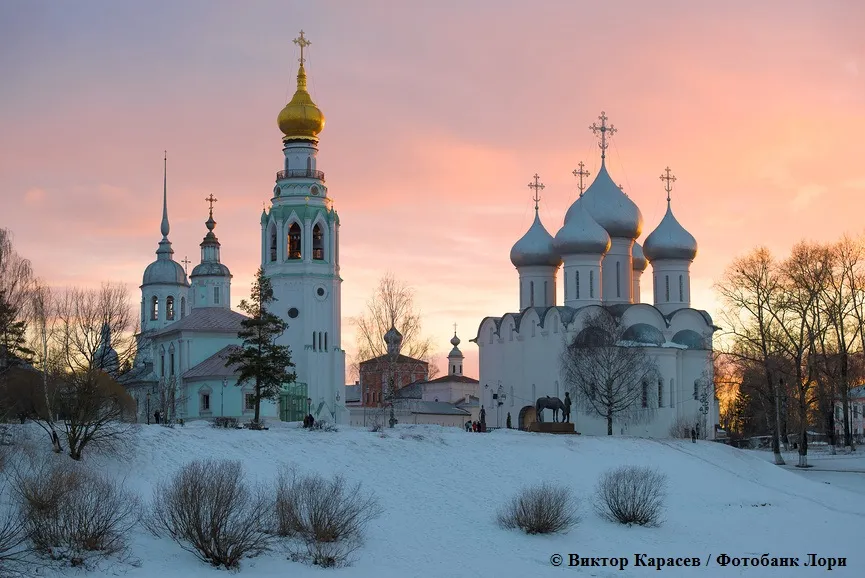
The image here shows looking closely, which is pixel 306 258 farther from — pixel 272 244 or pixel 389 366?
pixel 389 366

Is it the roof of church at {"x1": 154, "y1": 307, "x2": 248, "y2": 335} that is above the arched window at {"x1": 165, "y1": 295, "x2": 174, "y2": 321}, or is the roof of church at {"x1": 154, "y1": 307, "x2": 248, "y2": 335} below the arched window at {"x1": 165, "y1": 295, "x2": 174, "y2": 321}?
below

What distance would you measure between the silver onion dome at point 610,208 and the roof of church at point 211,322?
1702 centimetres

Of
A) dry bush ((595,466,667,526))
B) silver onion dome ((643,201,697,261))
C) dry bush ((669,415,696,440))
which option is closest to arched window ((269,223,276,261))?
silver onion dome ((643,201,697,261))

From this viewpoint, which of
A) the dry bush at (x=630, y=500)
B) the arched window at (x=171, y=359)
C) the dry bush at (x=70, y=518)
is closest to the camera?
the dry bush at (x=70, y=518)

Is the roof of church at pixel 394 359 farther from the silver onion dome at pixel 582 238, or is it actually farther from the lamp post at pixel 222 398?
the silver onion dome at pixel 582 238

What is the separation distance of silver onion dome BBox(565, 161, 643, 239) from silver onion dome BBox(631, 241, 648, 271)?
2048 mm

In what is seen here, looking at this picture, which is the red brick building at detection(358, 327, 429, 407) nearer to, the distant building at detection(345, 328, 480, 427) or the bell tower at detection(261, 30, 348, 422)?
the distant building at detection(345, 328, 480, 427)

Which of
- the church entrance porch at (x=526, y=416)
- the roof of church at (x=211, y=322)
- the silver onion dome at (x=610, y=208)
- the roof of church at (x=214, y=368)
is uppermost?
the silver onion dome at (x=610, y=208)

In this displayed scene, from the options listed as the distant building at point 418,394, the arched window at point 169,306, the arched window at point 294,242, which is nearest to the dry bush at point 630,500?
the distant building at point 418,394

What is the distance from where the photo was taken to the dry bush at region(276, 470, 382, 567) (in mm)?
26844

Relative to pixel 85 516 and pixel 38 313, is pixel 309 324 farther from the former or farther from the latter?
pixel 85 516

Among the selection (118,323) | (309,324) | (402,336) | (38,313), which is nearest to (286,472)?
(38,313)

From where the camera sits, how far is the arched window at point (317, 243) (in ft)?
196

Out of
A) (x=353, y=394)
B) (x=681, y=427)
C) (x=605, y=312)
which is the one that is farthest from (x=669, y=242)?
(x=353, y=394)
